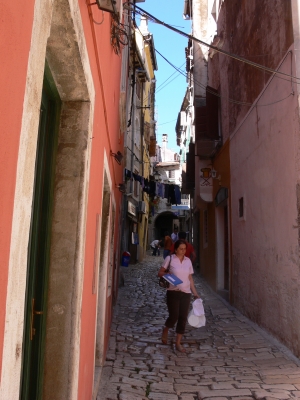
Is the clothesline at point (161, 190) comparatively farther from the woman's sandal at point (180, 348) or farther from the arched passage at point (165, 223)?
the arched passage at point (165, 223)

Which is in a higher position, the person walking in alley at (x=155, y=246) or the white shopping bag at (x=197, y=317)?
the person walking in alley at (x=155, y=246)

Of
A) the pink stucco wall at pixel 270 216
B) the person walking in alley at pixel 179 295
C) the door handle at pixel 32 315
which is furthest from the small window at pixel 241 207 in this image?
the door handle at pixel 32 315

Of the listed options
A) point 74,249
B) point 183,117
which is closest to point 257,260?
point 74,249

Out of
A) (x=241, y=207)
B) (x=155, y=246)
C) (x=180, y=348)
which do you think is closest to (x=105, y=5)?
(x=180, y=348)

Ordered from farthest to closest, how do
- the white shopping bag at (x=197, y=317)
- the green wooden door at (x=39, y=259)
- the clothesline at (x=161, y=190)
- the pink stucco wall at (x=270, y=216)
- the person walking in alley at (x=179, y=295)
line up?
the clothesline at (x=161, y=190) < the person walking in alley at (x=179, y=295) < the white shopping bag at (x=197, y=317) < the pink stucco wall at (x=270, y=216) < the green wooden door at (x=39, y=259)

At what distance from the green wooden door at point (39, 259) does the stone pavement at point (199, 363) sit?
84.8 inches

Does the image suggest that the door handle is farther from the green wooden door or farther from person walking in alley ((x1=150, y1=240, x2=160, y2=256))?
person walking in alley ((x1=150, y1=240, x2=160, y2=256))

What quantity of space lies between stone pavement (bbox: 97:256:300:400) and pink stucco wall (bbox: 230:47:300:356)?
39 centimetres

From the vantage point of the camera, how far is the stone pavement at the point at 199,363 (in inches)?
171

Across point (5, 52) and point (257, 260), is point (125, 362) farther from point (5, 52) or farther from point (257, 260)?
point (5, 52)

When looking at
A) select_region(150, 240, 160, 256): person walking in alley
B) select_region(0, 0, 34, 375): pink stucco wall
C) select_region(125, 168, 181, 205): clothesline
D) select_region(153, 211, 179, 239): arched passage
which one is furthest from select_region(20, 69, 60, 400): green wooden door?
select_region(153, 211, 179, 239): arched passage

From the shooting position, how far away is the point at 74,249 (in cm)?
234

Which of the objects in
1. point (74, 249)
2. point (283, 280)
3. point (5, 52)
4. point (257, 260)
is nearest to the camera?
point (5, 52)

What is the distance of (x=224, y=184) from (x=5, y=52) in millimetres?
9953
